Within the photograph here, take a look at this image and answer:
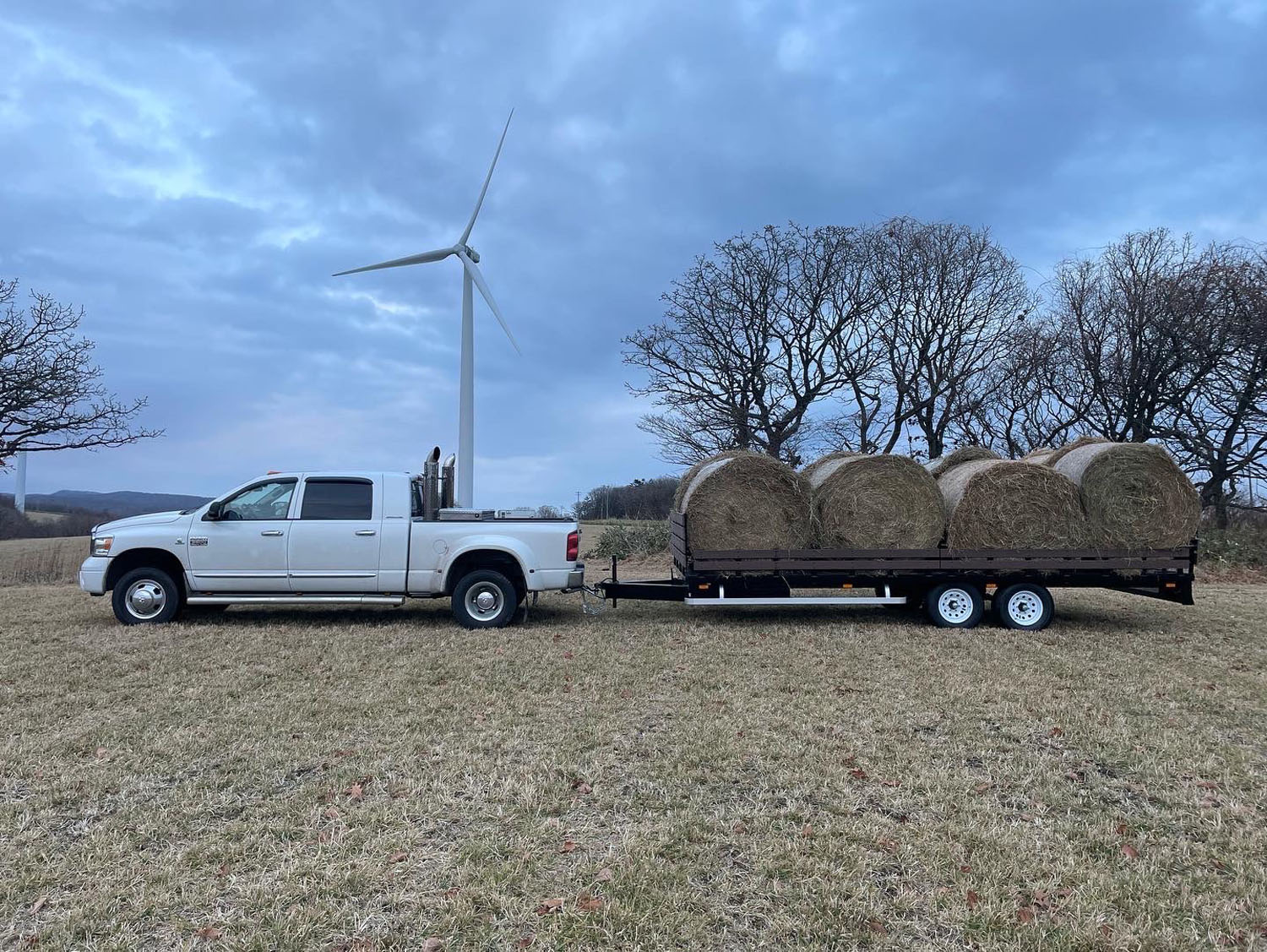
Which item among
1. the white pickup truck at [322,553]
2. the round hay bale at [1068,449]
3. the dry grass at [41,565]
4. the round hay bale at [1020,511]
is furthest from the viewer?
the dry grass at [41,565]

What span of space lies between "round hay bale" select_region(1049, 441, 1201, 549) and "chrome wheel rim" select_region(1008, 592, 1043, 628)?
102cm

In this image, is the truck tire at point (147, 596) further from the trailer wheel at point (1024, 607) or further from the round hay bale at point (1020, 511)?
the trailer wheel at point (1024, 607)

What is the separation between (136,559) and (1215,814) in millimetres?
10506

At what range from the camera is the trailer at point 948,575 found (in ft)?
30.9

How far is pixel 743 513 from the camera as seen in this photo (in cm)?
952

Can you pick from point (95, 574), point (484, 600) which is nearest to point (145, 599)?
point (95, 574)

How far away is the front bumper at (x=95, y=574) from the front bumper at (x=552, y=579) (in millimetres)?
4995

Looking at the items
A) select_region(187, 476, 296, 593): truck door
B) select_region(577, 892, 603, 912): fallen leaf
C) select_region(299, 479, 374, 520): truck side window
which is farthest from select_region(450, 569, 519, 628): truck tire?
select_region(577, 892, 603, 912): fallen leaf

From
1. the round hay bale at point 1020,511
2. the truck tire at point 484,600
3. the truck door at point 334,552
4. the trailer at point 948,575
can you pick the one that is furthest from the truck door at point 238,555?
→ the round hay bale at point 1020,511

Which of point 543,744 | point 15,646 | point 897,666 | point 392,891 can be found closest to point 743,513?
point 897,666

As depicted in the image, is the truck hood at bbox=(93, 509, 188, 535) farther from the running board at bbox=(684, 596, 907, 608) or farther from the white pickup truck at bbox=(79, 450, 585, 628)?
the running board at bbox=(684, 596, 907, 608)

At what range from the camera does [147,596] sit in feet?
30.6

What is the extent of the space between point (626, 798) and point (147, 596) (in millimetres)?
7651

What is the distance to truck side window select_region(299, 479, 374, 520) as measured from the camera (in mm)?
9492
